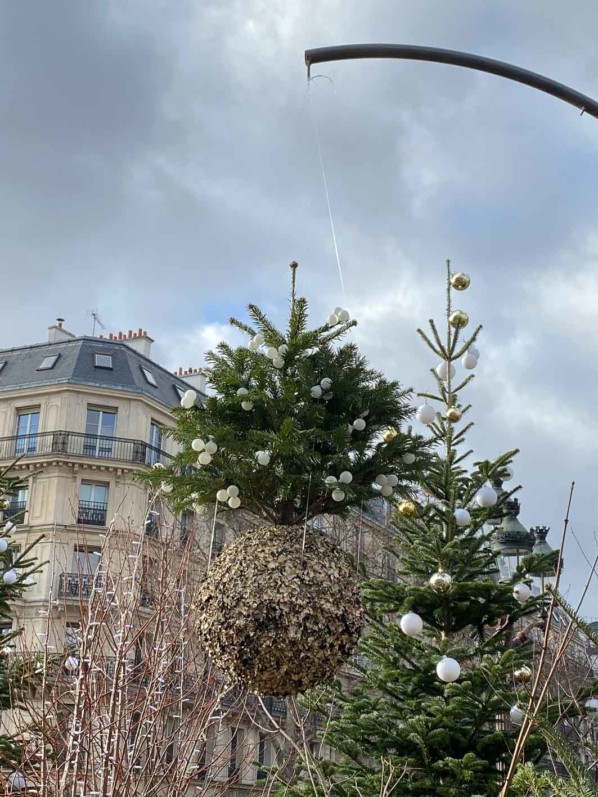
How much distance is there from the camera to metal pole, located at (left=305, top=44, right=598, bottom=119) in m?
3.71

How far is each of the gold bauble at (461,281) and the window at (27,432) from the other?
771 inches

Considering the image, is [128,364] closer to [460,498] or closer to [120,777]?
[460,498]

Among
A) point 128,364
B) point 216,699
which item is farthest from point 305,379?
point 128,364

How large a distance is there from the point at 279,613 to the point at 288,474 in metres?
0.83

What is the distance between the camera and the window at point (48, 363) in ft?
85.0

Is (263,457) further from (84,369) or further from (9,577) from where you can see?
(84,369)

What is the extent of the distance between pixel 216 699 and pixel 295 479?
5.48 feet

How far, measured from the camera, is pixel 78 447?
80.1 feet

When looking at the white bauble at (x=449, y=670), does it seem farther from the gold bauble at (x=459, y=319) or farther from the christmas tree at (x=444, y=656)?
the gold bauble at (x=459, y=319)

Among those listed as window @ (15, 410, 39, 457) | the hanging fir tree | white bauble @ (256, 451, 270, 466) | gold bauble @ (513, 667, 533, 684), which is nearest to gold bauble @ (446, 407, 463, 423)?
gold bauble @ (513, 667, 533, 684)

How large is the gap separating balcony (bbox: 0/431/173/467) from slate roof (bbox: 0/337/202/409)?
152 centimetres

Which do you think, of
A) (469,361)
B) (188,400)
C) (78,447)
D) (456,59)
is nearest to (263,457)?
(188,400)

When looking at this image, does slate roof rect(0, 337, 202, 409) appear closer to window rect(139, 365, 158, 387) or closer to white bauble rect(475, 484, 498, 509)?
window rect(139, 365, 158, 387)

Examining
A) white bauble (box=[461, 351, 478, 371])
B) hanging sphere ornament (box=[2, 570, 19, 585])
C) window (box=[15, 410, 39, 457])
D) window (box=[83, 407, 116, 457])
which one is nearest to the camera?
A: white bauble (box=[461, 351, 478, 371])
